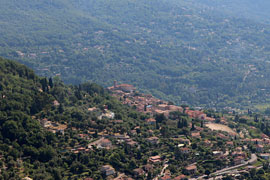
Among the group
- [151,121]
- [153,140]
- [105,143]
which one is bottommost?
[151,121]

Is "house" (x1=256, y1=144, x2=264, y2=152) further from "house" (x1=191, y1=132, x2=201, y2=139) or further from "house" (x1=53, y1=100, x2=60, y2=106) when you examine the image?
"house" (x1=53, y1=100, x2=60, y2=106)

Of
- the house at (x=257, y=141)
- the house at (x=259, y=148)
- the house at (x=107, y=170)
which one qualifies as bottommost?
the house at (x=257, y=141)

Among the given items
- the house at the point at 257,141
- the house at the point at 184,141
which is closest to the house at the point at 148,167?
the house at the point at 184,141

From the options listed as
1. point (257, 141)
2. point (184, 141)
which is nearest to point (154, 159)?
point (184, 141)

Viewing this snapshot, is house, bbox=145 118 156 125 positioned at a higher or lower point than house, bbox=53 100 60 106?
lower

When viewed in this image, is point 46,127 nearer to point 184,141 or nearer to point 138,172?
point 138,172

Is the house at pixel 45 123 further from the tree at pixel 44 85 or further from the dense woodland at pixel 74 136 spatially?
the tree at pixel 44 85

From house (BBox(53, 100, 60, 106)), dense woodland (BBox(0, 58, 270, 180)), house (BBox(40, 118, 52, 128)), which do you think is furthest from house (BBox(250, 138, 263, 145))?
house (BBox(40, 118, 52, 128))

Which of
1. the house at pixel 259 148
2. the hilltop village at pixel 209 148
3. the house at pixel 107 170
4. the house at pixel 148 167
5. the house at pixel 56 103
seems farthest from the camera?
the house at pixel 56 103

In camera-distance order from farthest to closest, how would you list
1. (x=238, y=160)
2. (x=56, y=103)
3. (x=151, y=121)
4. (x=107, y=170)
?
(x=151, y=121) < (x=56, y=103) < (x=238, y=160) < (x=107, y=170)
